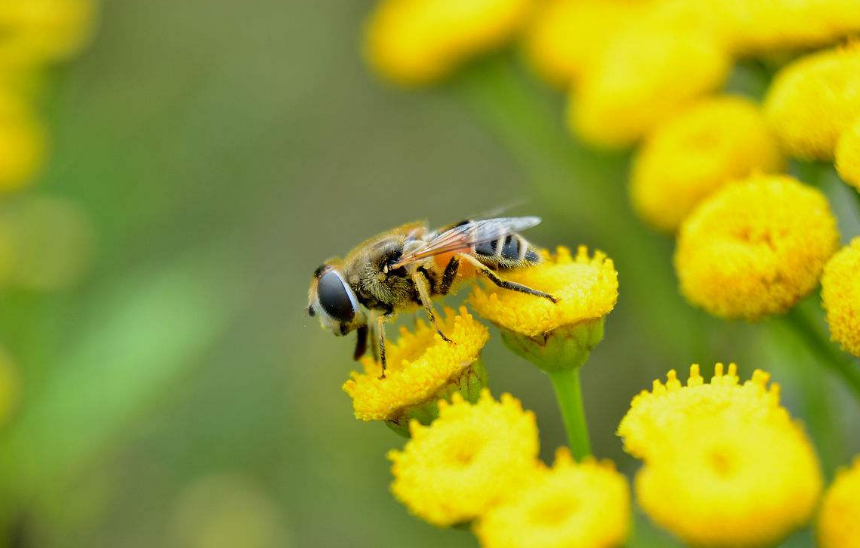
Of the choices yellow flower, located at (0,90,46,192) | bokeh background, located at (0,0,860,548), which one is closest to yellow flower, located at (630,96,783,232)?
bokeh background, located at (0,0,860,548)

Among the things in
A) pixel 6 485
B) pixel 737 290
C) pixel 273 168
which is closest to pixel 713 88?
pixel 737 290

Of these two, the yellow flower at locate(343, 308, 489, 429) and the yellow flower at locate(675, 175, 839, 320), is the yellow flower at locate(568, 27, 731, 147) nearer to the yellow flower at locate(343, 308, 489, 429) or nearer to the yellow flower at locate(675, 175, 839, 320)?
the yellow flower at locate(675, 175, 839, 320)

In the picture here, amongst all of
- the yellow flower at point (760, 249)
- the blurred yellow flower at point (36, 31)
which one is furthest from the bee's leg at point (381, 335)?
the blurred yellow flower at point (36, 31)

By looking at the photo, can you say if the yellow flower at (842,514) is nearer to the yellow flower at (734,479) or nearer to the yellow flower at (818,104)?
the yellow flower at (734,479)

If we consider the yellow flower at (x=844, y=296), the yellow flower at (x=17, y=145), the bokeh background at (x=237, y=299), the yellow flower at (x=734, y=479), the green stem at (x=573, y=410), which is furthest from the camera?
the yellow flower at (x=17, y=145)

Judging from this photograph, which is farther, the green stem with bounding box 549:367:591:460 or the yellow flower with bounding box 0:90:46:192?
the yellow flower with bounding box 0:90:46:192

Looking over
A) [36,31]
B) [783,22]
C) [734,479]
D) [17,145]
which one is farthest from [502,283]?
[36,31]

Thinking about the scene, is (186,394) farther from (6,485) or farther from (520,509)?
(520,509)
